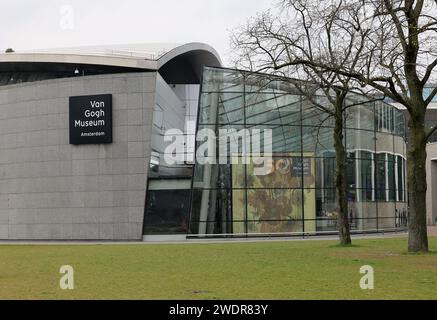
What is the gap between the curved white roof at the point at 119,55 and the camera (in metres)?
44.0

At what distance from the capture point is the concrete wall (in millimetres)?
41875

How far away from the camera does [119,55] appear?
47.2 meters

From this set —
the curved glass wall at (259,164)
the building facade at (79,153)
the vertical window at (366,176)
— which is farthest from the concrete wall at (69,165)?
the vertical window at (366,176)

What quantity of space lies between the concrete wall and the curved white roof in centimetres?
188

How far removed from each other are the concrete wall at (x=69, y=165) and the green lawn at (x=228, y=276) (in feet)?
56.7

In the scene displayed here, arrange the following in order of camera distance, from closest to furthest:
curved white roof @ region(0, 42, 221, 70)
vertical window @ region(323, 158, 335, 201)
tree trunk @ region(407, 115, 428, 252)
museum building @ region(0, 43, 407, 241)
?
tree trunk @ region(407, 115, 428, 252), museum building @ region(0, 43, 407, 241), vertical window @ region(323, 158, 335, 201), curved white roof @ region(0, 42, 221, 70)

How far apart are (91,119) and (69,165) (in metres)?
3.23

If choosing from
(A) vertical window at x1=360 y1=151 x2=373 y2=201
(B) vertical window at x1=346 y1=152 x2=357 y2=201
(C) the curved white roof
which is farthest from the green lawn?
(C) the curved white roof

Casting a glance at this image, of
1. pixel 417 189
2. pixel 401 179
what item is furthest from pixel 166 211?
pixel 417 189

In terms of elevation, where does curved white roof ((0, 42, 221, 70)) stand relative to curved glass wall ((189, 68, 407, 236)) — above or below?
above

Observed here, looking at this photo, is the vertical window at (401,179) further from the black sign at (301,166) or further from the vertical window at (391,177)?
the black sign at (301,166)

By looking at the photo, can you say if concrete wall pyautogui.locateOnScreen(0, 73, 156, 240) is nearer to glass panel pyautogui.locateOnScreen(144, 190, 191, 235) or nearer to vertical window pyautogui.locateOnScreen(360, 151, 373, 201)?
glass panel pyautogui.locateOnScreen(144, 190, 191, 235)

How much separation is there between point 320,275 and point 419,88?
29.7ft
